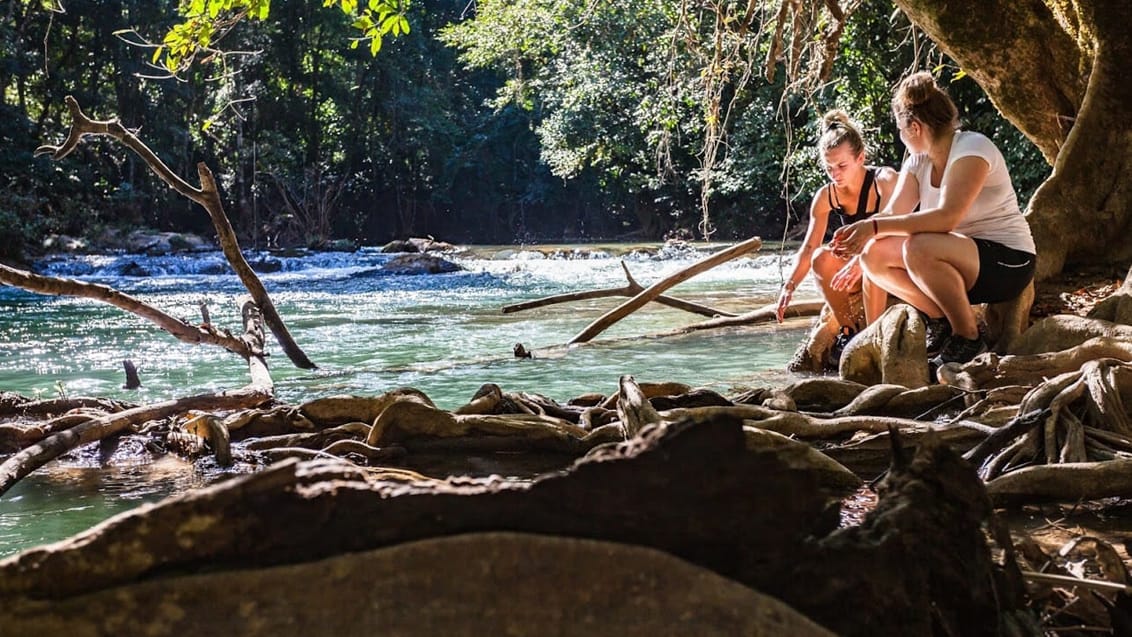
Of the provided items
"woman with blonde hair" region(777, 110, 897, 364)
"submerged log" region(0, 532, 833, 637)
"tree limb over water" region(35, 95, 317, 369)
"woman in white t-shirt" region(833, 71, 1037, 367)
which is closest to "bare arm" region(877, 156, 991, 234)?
"woman in white t-shirt" region(833, 71, 1037, 367)

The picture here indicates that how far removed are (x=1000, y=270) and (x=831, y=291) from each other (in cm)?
116

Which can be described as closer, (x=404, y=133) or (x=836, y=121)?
(x=836, y=121)

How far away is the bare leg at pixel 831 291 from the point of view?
20.0 ft

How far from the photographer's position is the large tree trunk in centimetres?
589

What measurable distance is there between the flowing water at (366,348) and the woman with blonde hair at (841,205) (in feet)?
1.81

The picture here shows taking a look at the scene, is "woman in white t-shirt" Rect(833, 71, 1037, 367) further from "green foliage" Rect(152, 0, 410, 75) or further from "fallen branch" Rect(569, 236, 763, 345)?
"green foliage" Rect(152, 0, 410, 75)

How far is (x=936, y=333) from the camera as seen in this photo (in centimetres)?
548

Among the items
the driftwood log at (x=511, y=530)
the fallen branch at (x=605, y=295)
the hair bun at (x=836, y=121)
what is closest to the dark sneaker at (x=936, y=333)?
the hair bun at (x=836, y=121)

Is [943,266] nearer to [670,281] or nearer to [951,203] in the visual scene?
[951,203]

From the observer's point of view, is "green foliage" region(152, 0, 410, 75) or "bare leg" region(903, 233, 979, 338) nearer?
"bare leg" region(903, 233, 979, 338)

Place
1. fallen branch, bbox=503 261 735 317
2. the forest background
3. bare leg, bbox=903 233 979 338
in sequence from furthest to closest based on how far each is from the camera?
the forest background < fallen branch, bbox=503 261 735 317 < bare leg, bbox=903 233 979 338

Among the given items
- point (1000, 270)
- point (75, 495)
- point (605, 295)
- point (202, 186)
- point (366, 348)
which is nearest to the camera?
point (75, 495)

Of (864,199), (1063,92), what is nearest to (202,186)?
(864,199)

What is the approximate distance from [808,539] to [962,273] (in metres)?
3.84
